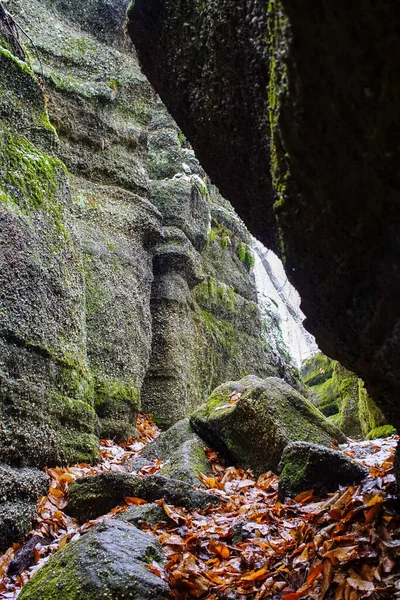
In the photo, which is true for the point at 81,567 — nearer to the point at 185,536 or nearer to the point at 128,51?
the point at 185,536

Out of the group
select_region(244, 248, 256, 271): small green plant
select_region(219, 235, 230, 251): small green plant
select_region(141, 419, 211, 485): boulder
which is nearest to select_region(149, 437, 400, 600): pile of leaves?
select_region(141, 419, 211, 485): boulder

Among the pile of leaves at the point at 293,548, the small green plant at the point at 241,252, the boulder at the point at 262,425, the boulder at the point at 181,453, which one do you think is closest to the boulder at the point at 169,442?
the boulder at the point at 181,453

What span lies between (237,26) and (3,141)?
4065 mm

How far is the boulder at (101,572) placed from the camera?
2742mm

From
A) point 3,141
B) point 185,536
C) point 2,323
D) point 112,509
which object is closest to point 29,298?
point 2,323

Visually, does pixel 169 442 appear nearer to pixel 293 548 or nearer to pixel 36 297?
pixel 36 297

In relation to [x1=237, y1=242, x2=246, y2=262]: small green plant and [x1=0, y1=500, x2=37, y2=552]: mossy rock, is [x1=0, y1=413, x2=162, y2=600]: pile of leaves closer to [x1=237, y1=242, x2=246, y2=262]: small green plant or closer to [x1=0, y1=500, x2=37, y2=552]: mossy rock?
[x1=0, y1=500, x2=37, y2=552]: mossy rock

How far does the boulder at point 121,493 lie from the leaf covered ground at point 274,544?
0.10m

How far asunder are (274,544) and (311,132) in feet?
9.09

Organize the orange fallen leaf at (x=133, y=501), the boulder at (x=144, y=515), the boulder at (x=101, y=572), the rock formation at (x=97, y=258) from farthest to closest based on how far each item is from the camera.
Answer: the rock formation at (x=97, y=258) < the orange fallen leaf at (x=133, y=501) < the boulder at (x=144, y=515) < the boulder at (x=101, y=572)

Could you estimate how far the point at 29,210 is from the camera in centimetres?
558

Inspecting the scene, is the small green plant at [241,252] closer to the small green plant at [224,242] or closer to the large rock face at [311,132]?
the small green plant at [224,242]

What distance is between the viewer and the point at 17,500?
4.23 meters

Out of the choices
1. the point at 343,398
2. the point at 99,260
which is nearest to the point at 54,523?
the point at 99,260
